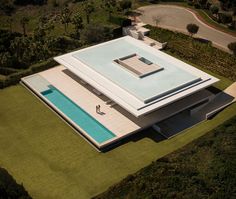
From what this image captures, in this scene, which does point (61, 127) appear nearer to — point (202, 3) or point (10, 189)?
point (10, 189)

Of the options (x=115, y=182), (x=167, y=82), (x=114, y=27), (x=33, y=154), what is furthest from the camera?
(x=114, y=27)

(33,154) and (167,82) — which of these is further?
(167,82)

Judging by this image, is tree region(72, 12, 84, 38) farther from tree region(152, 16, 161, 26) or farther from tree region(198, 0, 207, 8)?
tree region(198, 0, 207, 8)

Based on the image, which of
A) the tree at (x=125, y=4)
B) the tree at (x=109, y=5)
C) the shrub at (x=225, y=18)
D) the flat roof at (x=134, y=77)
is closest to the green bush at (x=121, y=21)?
the tree at (x=125, y=4)

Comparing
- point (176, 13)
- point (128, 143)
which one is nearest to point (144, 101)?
point (128, 143)

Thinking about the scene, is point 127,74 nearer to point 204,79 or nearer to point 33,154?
point 204,79

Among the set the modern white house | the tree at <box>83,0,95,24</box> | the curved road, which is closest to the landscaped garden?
the tree at <box>83,0,95,24</box>

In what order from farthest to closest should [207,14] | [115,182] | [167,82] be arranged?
[207,14], [167,82], [115,182]
